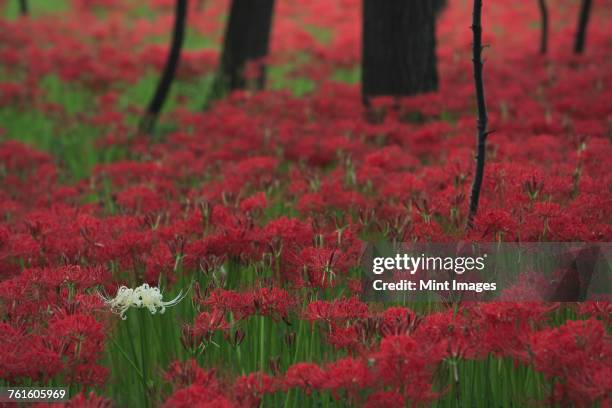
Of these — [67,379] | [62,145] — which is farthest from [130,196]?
[62,145]

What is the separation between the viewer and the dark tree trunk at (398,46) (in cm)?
553

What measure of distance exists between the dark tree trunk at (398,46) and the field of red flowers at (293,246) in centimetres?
24

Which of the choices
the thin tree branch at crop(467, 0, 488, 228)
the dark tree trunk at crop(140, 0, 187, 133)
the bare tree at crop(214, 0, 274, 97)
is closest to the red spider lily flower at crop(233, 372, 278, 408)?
the thin tree branch at crop(467, 0, 488, 228)

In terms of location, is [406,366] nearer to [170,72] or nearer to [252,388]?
[252,388]

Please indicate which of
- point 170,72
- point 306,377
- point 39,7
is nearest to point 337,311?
point 306,377

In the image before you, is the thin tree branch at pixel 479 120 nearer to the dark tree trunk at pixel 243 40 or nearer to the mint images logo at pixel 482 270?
the mint images logo at pixel 482 270

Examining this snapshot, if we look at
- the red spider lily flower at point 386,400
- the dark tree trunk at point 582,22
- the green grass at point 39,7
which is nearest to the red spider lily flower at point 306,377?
the red spider lily flower at point 386,400

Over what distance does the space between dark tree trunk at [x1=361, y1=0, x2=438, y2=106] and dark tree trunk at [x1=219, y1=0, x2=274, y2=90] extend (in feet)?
5.89

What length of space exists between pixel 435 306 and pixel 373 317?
1.46 feet

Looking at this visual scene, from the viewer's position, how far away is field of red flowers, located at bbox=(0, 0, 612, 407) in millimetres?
1888

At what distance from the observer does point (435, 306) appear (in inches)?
95.5

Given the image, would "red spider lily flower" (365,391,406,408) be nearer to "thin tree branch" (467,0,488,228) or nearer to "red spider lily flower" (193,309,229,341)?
"red spider lily flower" (193,309,229,341)

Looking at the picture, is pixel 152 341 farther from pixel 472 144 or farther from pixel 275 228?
pixel 472 144

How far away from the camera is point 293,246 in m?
2.70
